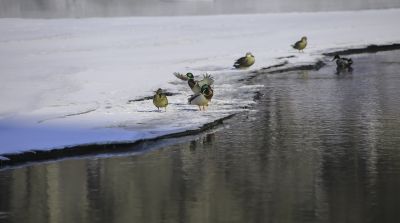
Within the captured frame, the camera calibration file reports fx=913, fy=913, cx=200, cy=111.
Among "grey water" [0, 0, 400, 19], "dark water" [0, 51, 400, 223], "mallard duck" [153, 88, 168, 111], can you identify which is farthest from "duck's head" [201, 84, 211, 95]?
"grey water" [0, 0, 400, 19]

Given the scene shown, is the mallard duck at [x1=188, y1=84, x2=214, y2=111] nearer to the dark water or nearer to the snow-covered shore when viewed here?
the snow-covered shore

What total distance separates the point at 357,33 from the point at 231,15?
1533 cm

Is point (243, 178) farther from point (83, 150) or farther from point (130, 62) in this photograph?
point (130, 62)

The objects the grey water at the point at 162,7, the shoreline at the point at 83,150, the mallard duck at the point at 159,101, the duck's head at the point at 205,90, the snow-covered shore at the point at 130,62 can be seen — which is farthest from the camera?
the grey water at the point at 162,7

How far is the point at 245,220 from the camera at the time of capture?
841 centimetres

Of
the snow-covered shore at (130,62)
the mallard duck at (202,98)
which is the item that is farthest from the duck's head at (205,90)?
the snow-covered shore at (130,62)

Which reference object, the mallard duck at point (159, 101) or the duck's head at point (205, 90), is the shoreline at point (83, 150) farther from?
the mallard duck at point (159, 101)

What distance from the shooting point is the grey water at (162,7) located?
5684 cm

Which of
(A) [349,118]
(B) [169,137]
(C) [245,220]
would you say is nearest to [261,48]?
(A) [349,118]

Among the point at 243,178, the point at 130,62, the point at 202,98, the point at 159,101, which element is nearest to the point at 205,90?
the point at 202,98

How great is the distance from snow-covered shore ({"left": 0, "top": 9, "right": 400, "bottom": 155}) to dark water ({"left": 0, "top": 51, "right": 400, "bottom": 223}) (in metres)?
1.19

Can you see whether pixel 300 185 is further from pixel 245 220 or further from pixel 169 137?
pixel 169 137

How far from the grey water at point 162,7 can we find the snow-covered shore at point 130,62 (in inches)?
187

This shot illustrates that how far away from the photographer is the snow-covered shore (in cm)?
1464
